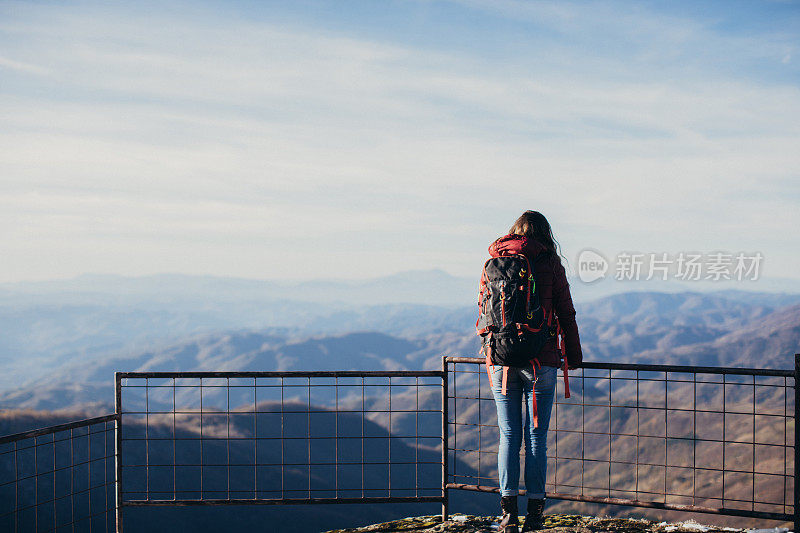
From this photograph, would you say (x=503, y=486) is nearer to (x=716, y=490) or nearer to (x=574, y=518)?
(x=574, y=518)

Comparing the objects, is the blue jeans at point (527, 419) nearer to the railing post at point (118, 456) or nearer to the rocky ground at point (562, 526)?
the rocky ground at point (562, 526)

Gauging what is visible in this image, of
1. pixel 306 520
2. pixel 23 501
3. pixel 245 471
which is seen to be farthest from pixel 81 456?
Result: pixel 306 520

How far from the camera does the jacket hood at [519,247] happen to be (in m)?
4.69

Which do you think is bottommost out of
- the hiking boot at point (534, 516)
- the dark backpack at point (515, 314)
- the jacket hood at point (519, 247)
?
the hiking boot at point (534, 516)

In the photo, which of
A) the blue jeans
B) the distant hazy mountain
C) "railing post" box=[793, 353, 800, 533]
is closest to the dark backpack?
the blue jeans

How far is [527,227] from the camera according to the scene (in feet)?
15.8

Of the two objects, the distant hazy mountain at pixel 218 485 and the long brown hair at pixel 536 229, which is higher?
the long brown hair at pixel 536 229

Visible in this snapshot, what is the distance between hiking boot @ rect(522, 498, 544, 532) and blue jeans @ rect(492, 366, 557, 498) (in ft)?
0.38

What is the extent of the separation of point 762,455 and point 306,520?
273 ft

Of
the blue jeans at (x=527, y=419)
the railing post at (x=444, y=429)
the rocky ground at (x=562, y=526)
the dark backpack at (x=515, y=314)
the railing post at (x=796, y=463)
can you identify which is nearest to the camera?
the dark backpack at (x=515, y=314)

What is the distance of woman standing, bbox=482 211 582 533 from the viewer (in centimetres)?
471

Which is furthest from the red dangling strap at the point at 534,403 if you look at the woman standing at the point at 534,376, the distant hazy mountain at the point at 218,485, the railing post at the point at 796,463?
the distant hazy mountain at the point at 218,485

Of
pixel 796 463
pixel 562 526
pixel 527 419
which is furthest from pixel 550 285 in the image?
pixel 796 463

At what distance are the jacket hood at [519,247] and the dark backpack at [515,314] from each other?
0.16 feet
